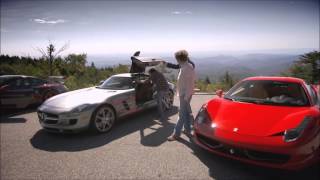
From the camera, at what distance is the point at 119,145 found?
458 cm

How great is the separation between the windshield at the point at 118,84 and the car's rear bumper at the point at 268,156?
3636 millimetres

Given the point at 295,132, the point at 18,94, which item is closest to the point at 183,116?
the point at 295,132

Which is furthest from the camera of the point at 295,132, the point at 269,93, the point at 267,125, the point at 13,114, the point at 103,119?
the point at 13,114

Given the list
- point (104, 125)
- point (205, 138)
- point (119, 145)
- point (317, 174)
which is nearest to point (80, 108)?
point (104, 125)

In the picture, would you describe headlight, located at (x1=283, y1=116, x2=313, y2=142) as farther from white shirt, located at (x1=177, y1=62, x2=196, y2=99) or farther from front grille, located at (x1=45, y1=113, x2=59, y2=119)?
front grille, located at (x1=45, y1=113, x2=59, y2=119)

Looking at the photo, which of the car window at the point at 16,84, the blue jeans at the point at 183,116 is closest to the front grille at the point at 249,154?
the blue jeans at the point at 183,116

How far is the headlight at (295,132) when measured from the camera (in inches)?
117

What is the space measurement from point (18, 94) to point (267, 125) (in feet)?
24.9

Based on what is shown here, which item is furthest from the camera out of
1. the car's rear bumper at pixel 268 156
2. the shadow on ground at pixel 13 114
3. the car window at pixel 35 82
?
the car window at pixel 35 82

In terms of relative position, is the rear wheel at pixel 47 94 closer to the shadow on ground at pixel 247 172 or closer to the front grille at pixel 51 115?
the front grille at pixel 51 115

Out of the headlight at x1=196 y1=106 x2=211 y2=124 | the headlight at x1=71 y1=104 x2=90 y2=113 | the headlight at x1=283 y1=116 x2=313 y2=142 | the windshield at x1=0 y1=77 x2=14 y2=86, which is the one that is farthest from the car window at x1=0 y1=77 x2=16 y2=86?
the headlight at x1=283 y1=116 x2=313 y2=142

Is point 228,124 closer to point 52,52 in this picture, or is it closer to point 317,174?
point 317,174

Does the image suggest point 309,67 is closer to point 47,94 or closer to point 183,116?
point 183,116

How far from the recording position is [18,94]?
7508mm
